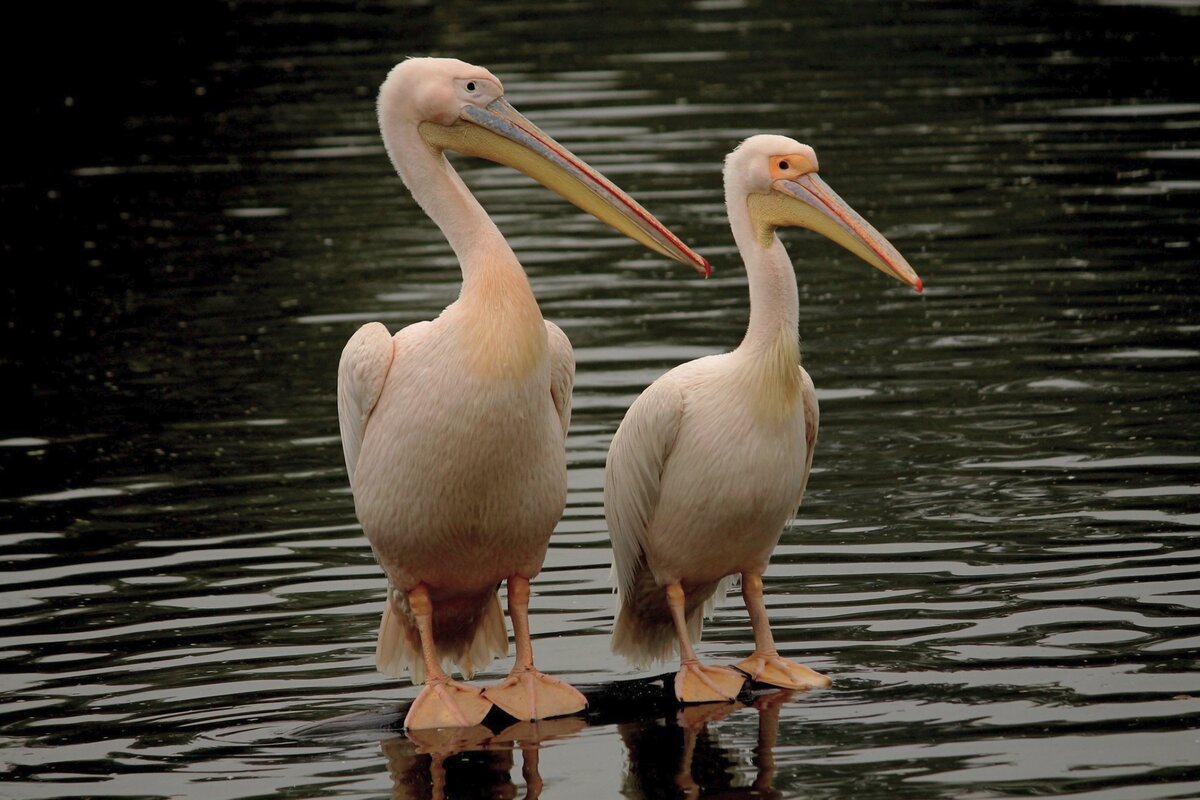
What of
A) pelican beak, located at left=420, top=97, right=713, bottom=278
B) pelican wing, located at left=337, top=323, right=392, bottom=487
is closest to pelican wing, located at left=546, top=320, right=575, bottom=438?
pelican beak, located at left=420, top=97, right=713, bottom=278

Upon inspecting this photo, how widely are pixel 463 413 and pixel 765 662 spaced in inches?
45.6

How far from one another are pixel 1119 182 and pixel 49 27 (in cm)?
1298

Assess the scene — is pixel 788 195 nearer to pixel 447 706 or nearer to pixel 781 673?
pixel 781 673

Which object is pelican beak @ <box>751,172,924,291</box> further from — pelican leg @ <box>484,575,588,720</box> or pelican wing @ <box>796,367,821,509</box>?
pelican leg @ <box>484,575,588,720</box>

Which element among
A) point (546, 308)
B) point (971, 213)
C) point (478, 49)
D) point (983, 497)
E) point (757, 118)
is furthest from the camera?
point (478, 49)

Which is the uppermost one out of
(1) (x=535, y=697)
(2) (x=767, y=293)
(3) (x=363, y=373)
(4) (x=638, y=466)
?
(2) (x=767, y=293)

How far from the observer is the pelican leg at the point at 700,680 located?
5.61 m

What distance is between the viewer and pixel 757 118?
14656mm

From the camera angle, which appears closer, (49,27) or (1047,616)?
(1047,616)

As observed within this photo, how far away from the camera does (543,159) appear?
5785 millimetres

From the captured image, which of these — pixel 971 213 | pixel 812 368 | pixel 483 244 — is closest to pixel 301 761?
pixel 483 244

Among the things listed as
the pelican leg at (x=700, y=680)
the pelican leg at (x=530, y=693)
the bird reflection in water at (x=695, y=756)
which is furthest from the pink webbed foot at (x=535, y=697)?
the pelican leg at (x=700, y=680)

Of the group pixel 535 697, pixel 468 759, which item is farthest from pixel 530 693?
pixel 468 759

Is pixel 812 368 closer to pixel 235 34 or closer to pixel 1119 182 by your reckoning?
pixel 1119 182
